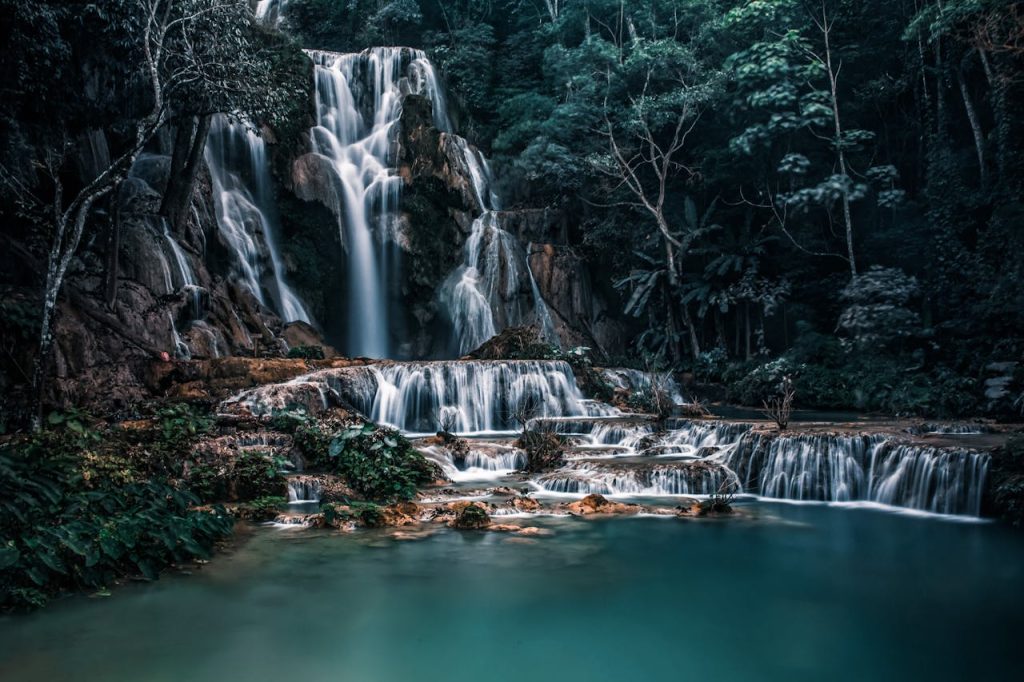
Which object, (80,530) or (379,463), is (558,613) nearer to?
(80,530)

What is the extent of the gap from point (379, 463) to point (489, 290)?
515 inches

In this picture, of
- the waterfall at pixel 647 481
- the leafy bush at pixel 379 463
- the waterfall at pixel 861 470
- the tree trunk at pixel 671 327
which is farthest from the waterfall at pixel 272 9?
the waterfall at pixel 861 470

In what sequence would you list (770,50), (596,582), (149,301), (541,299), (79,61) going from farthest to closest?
(541,299) < (770,50) < (149,301) < (79,61) < (596,582)

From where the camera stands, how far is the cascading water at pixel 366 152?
21.6m

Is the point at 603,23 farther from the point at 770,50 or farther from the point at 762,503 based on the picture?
the point at 762,503

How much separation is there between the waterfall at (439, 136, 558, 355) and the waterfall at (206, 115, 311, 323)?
4.56m

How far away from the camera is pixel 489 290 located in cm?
2212

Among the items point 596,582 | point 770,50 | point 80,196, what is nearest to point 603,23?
point 770,50

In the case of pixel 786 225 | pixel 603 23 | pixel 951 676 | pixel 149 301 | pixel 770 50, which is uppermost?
pixel 603 23

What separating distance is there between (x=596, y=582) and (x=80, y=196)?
28.0 feet

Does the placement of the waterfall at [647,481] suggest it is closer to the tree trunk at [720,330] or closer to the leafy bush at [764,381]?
the leafy bush at [764,381]

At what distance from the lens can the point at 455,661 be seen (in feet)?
15.1

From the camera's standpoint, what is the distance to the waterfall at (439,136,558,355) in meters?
21.9

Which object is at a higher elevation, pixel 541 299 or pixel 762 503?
pixel 541 299
